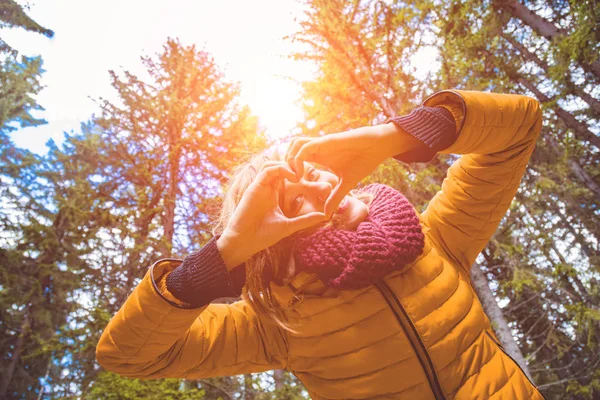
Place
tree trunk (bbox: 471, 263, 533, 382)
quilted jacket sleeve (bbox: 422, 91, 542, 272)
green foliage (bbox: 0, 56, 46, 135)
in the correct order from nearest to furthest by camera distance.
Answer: quilted jacket sleeve (bbox: 422, 91, 542, 272), tree trunk (bbox: 471, 263, 533, 382), green foliage (bbox: 0, 56, 46, 135)

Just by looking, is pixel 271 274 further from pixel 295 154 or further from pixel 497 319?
pixel 497 319

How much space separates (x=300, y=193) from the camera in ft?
6.07

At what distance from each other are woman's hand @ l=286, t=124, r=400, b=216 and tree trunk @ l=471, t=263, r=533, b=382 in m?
4.18

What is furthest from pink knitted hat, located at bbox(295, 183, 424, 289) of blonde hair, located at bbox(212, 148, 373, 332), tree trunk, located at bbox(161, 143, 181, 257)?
tree trunk, located at bbox(161, 143, 181, 257)

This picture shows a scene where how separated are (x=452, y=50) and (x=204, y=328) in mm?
7128

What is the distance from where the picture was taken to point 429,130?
1629 mm

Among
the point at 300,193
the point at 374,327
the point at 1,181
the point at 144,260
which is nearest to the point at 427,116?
the point at 300,193

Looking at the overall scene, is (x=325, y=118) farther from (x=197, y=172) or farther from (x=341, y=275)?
(x=341, y=275)

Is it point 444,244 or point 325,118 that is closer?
point 444,244

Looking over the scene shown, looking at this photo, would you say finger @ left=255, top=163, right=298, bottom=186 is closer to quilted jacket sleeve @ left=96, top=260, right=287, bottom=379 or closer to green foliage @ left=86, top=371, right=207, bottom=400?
quilted jacket sleeve @ left=96, top=260, right=287, bottom=379

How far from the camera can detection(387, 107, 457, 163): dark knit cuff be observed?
1604mm

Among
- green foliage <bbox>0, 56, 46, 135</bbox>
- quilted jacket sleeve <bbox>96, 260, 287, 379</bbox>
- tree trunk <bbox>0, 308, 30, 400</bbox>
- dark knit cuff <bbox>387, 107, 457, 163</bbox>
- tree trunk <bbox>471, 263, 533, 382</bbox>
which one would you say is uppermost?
green foliage <bbox>0, 56, 46, 135</bbox>

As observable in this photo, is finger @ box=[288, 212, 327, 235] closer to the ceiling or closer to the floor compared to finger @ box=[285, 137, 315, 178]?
closer to the floor

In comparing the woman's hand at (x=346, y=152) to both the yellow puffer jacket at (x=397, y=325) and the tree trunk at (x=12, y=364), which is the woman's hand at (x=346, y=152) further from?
the tree trunk at (x=12, y=364)
